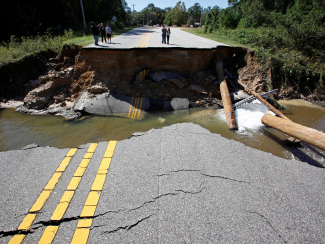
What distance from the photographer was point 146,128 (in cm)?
739

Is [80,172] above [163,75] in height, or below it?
below

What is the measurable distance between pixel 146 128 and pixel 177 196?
166 inches

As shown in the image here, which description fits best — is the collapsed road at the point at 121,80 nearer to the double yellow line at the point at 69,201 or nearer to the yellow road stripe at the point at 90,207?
the double yellow line at the point at 69,201

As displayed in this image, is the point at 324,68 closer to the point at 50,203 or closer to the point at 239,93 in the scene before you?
the point at 239,93

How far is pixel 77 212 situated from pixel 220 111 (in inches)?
317

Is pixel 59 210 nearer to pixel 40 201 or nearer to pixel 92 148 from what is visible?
pixel 40 201

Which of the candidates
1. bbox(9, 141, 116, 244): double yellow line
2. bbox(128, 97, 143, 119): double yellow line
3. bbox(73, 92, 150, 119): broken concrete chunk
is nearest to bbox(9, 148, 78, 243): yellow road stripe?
bbox(9, 141, 116, 244): double yellow line

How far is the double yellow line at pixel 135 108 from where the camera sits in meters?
8.55

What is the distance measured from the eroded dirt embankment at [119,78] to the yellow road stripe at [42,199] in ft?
15.9

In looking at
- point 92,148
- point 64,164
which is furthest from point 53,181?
point 92,148

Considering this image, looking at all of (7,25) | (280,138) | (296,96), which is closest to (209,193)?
(280,138)

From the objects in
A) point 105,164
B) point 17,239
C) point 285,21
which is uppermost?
point 285,21

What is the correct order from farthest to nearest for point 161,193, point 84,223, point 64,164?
1. point 64,164
2. point 161,193
3. point 84,223

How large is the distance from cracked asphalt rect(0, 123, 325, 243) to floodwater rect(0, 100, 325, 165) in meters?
1.59
